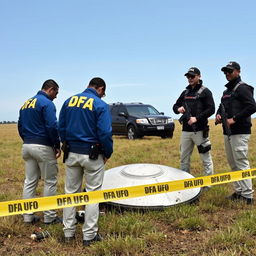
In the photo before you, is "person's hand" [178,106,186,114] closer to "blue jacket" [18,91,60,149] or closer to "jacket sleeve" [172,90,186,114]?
"jacket sleeve" [172,90,186,114]

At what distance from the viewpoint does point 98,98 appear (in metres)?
3.63

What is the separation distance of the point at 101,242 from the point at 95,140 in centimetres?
115

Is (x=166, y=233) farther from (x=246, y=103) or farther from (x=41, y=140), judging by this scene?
(x=246, y=103)

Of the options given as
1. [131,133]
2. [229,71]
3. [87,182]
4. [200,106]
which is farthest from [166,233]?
[131,133]

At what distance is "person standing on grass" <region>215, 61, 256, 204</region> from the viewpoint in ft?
15.6

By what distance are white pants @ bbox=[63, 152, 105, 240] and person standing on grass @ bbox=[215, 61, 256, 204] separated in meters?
→ 2.36

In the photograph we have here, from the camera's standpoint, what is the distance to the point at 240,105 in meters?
4.86

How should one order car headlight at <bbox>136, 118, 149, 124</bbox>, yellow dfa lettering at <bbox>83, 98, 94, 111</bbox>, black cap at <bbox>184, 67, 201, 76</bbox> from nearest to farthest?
yellow dfa lettering at <bbox>83, 98, 94, 111</bbox> < black cap at <bbox>184, 67, 201, 76</bbox> < car headlight at <bbox>136, 118, 149, 124</bbox>

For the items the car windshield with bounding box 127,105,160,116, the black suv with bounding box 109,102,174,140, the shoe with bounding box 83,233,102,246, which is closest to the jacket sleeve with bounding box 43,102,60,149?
the shoe with bounding box 83,233,102,246

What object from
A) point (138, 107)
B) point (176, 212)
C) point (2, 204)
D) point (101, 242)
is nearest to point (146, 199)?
point (176, 212)

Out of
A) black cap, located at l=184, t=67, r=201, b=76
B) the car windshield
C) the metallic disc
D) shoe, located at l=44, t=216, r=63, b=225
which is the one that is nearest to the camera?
shoe, located at l=44, t=216, r=63, b=225

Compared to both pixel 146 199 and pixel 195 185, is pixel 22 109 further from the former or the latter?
pixel 195 185

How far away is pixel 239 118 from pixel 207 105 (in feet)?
2.92

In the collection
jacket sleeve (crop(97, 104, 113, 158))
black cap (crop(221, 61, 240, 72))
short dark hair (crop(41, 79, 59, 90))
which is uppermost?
black cap (crop(221, 61, 240, 72))
